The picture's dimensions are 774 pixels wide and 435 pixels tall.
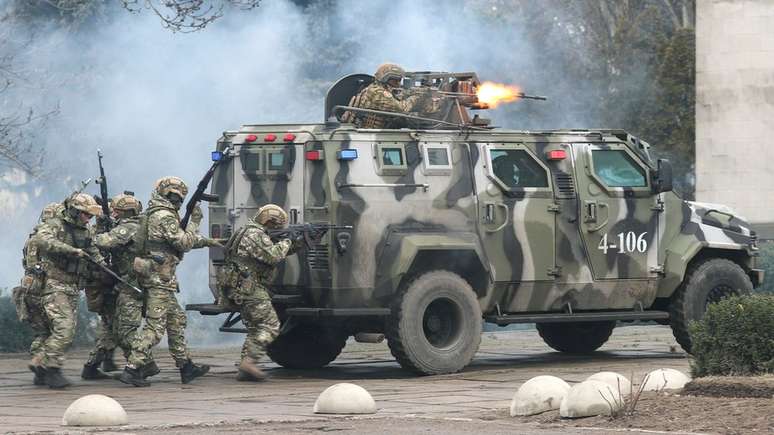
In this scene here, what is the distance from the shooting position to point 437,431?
10.8m

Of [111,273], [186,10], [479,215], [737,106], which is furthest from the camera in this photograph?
[737,106]

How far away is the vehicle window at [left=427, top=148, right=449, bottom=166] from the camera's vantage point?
15.5 meters

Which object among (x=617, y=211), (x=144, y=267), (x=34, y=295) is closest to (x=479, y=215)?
(x=617, y=211)

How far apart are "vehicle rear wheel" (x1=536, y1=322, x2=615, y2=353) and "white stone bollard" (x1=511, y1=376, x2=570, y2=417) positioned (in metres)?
6.07

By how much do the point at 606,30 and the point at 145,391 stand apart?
36.6 m

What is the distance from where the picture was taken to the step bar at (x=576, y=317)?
51.8 ft

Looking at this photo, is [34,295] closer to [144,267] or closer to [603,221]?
[144,267]

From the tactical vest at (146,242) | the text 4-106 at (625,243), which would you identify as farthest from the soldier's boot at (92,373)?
the text 4-106 at (625,243)

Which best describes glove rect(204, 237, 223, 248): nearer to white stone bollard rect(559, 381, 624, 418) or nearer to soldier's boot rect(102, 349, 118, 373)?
soldier's boot rect(102, 349, 118, 373)

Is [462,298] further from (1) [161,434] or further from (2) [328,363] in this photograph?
(1) [161,434]

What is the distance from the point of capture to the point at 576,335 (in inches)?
705

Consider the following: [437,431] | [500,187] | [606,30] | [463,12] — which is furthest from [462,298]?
[606,30]

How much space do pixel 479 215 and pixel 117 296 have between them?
3247mm

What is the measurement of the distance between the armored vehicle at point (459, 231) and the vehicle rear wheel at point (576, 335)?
0.87 metres
